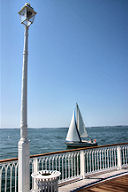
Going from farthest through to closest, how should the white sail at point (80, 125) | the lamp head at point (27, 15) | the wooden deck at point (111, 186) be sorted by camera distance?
1. the white sail at point (80, 125)
2. the wooden deck at point (111, 186)
3. the lamp head at point (27, 15)

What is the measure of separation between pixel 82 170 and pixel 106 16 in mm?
6660

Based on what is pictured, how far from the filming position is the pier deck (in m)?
3.80

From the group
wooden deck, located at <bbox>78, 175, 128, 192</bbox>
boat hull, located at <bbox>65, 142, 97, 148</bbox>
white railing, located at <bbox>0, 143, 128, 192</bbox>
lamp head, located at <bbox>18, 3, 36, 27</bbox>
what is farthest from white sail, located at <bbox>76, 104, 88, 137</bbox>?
lamp head, located at <bbox>18, 3, 36, 27</bbox>

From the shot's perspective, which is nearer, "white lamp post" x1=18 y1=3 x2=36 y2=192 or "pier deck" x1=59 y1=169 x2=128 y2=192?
"white lamp post" x1=18 y1=3 x2=36 y2=192

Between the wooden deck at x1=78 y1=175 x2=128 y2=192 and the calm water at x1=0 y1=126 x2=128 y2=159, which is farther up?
the wooden deck at x1=78 y1=175 x2=128 y2=192

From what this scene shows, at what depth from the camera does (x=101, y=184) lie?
162 inches

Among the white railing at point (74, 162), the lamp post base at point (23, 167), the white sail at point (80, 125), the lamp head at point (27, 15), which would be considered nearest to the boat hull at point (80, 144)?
the white sail at point (80, 125)

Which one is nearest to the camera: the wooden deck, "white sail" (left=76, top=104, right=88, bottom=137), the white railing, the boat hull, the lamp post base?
the lamp post base

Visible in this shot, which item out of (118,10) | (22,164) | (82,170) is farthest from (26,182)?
(118,10)

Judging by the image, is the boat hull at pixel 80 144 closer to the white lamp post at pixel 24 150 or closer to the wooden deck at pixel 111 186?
the wooden deck at pixel 111 186

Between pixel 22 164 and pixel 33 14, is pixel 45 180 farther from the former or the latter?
pixel 33 14

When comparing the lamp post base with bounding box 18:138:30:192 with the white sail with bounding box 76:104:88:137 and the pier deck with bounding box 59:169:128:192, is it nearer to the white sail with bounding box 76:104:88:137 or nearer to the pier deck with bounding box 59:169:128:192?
the pier deck with bounding box 59:169:128:192

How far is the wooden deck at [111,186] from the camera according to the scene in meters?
3.73

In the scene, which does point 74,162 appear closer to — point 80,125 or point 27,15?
point 27,15
